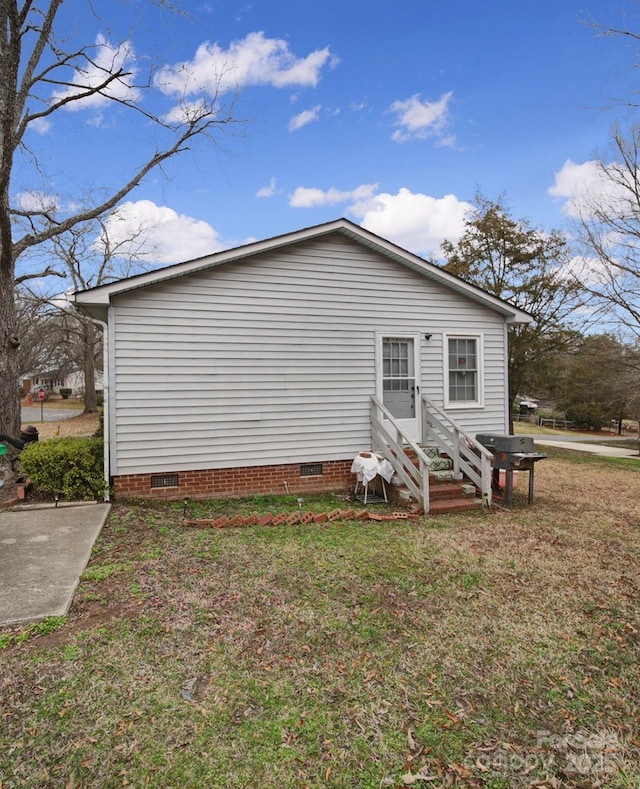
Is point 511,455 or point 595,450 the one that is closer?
point 511,455

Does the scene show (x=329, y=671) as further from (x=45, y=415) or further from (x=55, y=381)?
(x=55, y=381)

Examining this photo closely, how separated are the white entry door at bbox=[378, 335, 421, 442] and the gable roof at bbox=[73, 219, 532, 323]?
1.39 metres

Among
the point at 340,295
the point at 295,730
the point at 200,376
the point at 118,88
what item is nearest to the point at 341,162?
the point at 118,88

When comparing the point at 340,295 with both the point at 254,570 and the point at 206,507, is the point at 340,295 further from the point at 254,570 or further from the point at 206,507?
the point at 254,570

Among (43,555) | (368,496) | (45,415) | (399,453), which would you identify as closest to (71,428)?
(45,415)

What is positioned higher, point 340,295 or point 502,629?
point 340,295

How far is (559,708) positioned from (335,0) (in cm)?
1260

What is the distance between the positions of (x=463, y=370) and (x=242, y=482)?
4.97 metres

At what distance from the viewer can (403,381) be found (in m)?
8.89

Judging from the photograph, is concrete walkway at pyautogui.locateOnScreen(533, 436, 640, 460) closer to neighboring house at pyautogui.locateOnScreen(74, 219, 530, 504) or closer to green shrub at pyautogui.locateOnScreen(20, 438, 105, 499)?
neighboring house at pyautogui.locateOnScreen(74, 219, 530, 504)

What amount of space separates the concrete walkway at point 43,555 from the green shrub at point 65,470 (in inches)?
12.5

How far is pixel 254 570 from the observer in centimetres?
456

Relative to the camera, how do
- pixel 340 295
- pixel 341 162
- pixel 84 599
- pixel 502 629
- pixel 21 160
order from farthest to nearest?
pixel 341 162, pixel 21 160, pixel 340 295, pixel 84 599, pixel 502 629

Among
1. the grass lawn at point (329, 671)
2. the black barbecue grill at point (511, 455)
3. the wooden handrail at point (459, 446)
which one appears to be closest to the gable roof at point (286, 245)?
the wooden handrail at point (459, 446)
